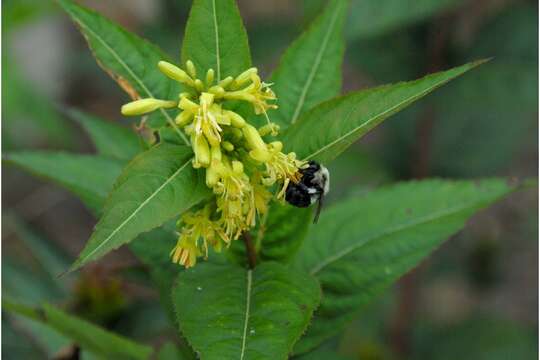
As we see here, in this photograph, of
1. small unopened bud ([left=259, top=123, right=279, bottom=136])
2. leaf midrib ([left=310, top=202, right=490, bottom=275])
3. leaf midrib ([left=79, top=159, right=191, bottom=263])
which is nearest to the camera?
leaf midrib ([left=79, top=159, right=191, bottom=263])

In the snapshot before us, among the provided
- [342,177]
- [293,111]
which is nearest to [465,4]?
[342,177]

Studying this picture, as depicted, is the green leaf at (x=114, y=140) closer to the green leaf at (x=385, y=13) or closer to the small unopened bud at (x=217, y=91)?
the small unopened bud at (x=217, y=91)

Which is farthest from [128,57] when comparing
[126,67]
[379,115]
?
[379,115]

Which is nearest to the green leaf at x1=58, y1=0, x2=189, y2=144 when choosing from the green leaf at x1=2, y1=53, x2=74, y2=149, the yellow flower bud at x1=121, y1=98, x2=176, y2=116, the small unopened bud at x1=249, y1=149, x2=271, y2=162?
the yellow flower bud at x1=121, y1=98, x2=176, y2=116

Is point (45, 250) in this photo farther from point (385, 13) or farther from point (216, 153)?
point (216, 153)

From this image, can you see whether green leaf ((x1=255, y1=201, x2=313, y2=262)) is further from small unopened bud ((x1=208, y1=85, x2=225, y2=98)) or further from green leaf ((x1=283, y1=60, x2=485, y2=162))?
small unopened bud ((x1=208, y1=85, x2=225, y2=98))
